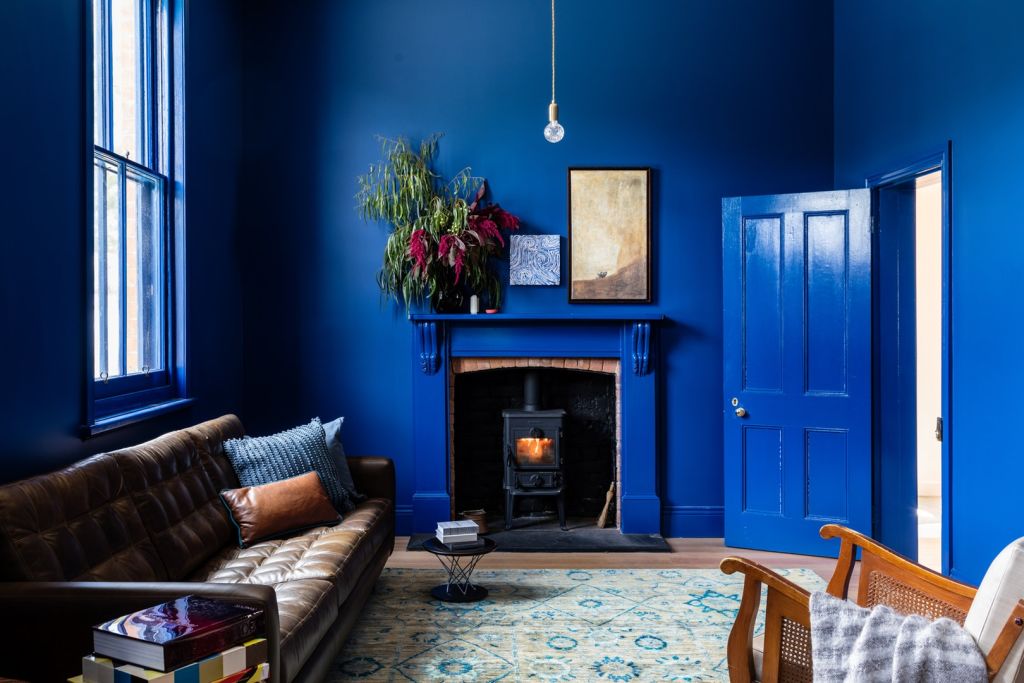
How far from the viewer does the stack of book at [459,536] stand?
385 centimetres

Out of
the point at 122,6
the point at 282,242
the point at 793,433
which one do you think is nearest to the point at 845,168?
the point at 793,433

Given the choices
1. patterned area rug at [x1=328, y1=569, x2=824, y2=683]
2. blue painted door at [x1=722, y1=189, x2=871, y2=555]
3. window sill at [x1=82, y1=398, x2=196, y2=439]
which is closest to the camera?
patterned area rug at [x1=328, y1=569, x2=824, y2=683]

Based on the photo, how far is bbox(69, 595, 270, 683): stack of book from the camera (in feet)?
6.03

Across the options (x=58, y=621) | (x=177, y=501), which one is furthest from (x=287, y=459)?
(x=58, y=621)

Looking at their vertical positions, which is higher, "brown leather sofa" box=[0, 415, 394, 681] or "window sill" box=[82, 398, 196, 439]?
"window sill" box=[82, 398, 196, 439]

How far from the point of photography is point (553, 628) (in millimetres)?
3578

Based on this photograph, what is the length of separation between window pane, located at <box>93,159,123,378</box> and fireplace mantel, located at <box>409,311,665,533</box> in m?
1.86

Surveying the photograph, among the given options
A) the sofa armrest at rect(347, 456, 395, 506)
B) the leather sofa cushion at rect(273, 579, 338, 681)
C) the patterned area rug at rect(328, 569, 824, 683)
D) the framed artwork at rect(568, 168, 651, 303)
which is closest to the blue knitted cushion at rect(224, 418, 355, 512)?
the sofa armrest at rect(347, 456, 395, 506)

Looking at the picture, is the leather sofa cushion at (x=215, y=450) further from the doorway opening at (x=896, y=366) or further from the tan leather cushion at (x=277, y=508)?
the doorway opening at (x=896, y=366)

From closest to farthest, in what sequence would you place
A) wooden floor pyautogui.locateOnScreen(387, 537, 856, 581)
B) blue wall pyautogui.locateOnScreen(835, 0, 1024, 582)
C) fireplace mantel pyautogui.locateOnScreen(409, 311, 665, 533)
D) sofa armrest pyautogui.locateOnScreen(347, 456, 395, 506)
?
blue wall pyautogui.locateOnScreen(835, 0, 1024, 582), sofa armrest pyautogui.locateOnScreen(347, 456, 395, 506), wooden floor pyautogui.locateOnScreen(387, 537, 856, 581), fireplace mantel pyautogui.locateOnScreen(409, 311, 665, 533)

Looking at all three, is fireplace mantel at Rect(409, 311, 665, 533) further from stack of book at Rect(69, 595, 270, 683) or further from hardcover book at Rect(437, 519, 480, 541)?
stack of book at Rect(69, 595, 270, 683)

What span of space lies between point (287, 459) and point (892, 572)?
258cm

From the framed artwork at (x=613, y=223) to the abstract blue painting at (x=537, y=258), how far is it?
4.1 inches

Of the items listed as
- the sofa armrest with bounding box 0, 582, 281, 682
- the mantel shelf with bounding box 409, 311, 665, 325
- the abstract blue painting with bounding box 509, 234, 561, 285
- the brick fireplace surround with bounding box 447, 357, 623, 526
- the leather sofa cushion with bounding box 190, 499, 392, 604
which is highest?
the abstract blue painting with bounding box 509, 234, 561, 285
